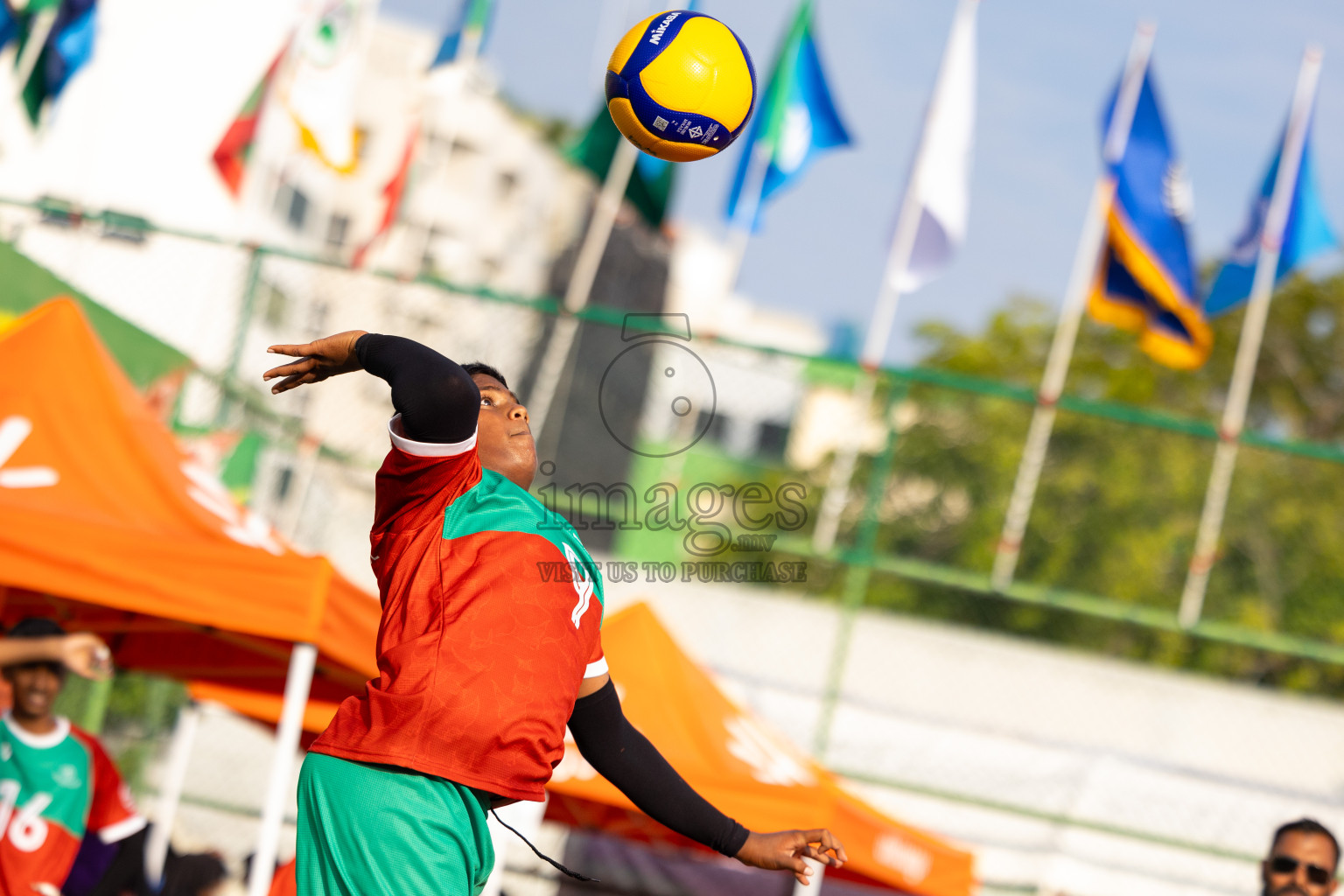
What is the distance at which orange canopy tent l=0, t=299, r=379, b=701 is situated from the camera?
13.8ft

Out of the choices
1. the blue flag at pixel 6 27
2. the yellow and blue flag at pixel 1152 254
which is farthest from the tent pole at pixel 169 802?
the yellow and blue flag at pixel 1152 254

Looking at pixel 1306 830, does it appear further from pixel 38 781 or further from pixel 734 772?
pixel 38 781

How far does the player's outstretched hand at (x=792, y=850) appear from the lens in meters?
2.52

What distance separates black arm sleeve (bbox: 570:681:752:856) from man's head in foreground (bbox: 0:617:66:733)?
2.85 metres

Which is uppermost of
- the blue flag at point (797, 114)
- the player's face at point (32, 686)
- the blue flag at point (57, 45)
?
the blue flag at point (797, 114)

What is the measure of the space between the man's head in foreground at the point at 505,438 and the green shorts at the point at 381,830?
0.60 m

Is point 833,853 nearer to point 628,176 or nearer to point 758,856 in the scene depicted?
point 758,856

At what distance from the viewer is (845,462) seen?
9.09 m

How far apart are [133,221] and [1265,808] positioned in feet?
25.6

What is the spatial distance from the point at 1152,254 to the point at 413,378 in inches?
396

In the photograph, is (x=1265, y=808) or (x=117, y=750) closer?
(x=1265, y=808)

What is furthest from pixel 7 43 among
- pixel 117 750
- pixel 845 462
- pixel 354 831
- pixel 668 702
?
pixel 354 831

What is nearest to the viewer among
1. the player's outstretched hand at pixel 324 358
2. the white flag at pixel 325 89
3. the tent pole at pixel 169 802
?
the player's outstretched hand at pixel 324 358

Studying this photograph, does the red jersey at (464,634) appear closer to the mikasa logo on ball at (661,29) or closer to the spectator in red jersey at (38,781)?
the mikasa logo on ball at (661,29)
